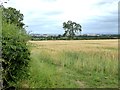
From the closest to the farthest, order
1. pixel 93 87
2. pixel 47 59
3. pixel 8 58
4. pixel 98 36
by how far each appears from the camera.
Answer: pixel 8 58 → pixel 93 87 → pixel 47 59 → pixel 98 36

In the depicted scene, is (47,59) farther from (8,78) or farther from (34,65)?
(8,78)

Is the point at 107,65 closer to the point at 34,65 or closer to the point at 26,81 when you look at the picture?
the point at 34,65

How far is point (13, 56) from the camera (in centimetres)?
829

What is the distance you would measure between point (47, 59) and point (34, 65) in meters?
7.79

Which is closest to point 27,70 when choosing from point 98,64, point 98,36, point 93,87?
point 93,87

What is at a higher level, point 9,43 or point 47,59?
point 9,43

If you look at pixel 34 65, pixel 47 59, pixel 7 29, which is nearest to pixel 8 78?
pixel 7 29

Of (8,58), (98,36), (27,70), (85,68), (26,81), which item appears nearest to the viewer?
(8,58)

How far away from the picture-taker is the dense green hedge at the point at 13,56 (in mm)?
8086

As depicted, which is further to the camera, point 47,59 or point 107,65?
point 47,59

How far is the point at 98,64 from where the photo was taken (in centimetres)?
1639

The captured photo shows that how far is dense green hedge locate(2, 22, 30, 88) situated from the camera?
26.5 feet

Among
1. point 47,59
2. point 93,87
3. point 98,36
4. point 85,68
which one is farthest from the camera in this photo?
point 98,36

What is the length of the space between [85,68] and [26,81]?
18.6 feet
